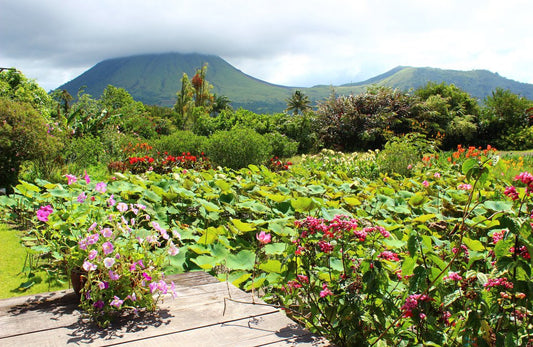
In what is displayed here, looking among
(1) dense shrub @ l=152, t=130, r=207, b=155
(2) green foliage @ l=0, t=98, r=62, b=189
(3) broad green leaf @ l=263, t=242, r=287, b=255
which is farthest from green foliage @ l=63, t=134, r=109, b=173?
(3) broad green leaf @ l=263, t=242, r=287, b=255

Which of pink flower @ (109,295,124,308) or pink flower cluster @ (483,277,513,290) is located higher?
pink flower cluster @ (483,277,513,290)

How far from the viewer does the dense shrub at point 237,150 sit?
30.3ft

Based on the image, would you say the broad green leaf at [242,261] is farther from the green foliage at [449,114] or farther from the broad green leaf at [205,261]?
the green foliage at [449,114]

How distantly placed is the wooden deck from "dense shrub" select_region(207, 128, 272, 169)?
754 centimetres

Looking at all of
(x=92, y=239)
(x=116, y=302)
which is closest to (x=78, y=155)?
(x=92, y=239)

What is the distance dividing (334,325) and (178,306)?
70 centimetres

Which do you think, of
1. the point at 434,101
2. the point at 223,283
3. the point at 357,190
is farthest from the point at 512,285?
the point at 434,101

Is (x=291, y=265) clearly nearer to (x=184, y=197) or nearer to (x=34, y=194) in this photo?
(x=184, y=197)

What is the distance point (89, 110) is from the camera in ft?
45.2

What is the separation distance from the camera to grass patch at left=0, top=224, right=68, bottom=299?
2709mm

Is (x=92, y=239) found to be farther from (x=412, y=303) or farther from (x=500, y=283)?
(x=500, y=283)

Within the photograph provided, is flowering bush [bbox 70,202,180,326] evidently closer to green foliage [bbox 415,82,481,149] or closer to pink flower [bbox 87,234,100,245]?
pink flower [bbox 87,234,100,245]

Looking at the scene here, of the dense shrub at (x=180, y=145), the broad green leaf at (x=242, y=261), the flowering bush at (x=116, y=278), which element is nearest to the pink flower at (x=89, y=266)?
the flowering bush at (x=116, y=278)

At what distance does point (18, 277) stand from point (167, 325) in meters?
2.11
